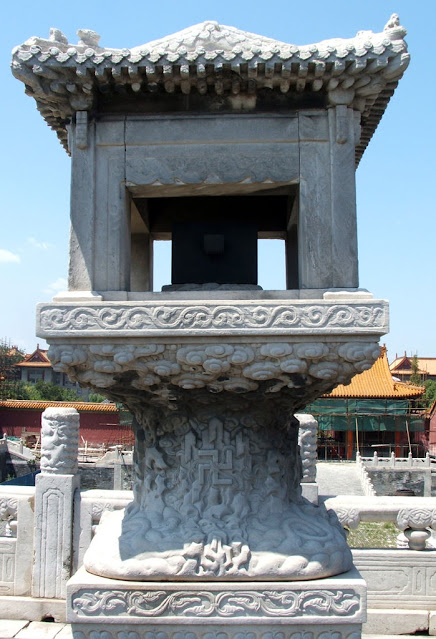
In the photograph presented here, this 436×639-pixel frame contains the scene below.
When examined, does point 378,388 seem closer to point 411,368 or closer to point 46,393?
point 46,393

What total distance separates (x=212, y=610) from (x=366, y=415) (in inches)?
1079

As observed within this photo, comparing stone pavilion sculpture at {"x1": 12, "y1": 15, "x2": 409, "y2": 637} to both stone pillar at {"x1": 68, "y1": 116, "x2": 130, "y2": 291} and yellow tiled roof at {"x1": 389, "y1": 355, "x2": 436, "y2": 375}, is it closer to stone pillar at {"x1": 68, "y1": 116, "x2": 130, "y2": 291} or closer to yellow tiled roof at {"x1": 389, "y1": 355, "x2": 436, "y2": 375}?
stone pillar at {"x1": 68, "y1": 116, "x2": 130, "y2": 291}

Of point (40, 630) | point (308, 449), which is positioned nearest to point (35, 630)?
point (40, 630)

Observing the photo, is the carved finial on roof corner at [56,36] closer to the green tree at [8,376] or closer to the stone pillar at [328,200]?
the stone pillar at [328,200]

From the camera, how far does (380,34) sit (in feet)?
12.4

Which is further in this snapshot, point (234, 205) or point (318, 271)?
point (234, 205)

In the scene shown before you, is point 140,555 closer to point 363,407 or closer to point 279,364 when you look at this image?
point 279,364

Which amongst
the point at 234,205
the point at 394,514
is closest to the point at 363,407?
the point at 394,514

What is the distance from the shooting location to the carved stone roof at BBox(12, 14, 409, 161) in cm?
371

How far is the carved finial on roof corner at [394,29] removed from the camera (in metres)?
3.72

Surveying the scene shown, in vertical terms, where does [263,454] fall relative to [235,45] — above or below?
below

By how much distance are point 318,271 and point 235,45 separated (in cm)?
158

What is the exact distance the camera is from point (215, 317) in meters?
3.53

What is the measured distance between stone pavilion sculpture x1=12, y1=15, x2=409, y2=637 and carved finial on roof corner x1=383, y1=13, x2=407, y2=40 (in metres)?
0.01
